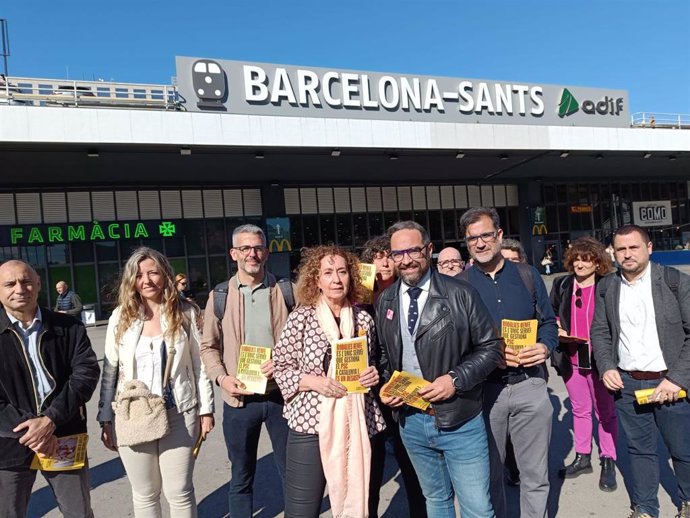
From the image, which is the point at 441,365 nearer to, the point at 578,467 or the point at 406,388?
the point at 406,388

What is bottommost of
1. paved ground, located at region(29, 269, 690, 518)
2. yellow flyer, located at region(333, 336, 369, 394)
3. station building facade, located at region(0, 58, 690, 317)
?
paved ground, located at region(29, 269, 690, 518)

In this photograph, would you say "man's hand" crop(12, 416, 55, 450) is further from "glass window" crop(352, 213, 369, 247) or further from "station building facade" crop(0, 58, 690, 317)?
"glass window" crop(352, 213, 369, 247)

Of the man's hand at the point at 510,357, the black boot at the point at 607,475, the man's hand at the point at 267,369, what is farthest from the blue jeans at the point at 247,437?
the black boot at the point at 607,475

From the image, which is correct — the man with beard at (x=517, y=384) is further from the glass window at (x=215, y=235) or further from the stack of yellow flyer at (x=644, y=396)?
the glass window at (x=215, y=235)

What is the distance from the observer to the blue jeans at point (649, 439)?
9.89ft

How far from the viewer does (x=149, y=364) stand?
9.48 ft

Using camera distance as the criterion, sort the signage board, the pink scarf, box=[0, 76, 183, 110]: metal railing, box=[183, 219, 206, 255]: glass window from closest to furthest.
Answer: the pink scarf, box=[0, 76, 183, 110]: metal railing, box=[183, 219, 206, 255]: glass window, the signage board

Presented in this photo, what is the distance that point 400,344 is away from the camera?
262 centimetres

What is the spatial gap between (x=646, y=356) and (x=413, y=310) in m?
1.65

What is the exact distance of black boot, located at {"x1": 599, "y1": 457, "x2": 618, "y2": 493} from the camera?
146 inches

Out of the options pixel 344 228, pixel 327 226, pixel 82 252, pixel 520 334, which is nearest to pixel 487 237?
pixel 520 334

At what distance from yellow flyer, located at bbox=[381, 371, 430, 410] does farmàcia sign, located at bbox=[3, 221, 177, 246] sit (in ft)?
62.2

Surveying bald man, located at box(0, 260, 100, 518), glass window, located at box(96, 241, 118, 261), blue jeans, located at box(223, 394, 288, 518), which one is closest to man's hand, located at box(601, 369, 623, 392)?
blue jeans, located at box(223, 394, 288, 518)

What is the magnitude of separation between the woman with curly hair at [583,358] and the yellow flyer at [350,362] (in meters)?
2.23
